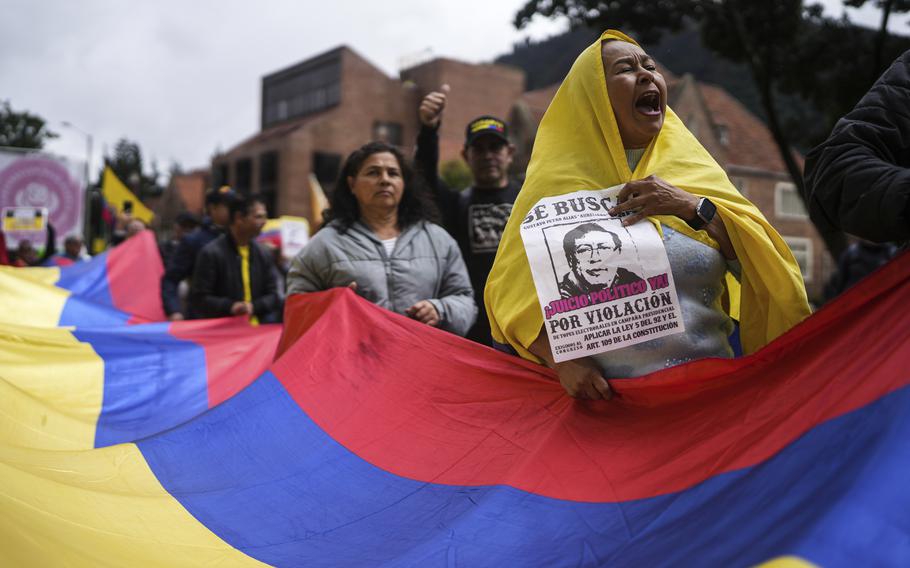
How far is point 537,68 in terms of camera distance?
3848 inches

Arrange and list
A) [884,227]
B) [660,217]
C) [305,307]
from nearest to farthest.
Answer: [884,227] < [660,217] < [305,307]

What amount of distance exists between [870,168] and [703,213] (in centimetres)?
50

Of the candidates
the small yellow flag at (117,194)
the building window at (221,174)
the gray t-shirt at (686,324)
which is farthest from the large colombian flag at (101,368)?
the building window at (221,174)

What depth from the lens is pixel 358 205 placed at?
13.5 feet

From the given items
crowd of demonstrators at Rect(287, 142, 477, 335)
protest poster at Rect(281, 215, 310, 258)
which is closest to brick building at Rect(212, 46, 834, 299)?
protest poster at Rect(281, 215, 310, 258)

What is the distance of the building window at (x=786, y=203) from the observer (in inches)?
1608

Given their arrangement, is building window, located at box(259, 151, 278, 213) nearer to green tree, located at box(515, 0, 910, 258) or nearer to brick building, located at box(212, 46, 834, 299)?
brick building, located at box(212, 46, 834, 299)

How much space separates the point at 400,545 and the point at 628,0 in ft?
39.5

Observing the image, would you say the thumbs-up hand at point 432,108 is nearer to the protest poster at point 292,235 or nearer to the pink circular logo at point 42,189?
the protest poster at point 292,235

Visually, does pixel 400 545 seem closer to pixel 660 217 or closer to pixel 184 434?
pixel 660 217

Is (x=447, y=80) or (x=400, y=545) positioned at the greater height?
(x=447, y=80)

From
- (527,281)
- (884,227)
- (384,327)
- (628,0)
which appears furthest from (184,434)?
(628,0)

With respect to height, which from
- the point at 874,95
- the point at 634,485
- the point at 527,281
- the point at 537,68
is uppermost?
the point at 537,68

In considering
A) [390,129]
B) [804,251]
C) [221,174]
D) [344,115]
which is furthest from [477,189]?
[221,174]
